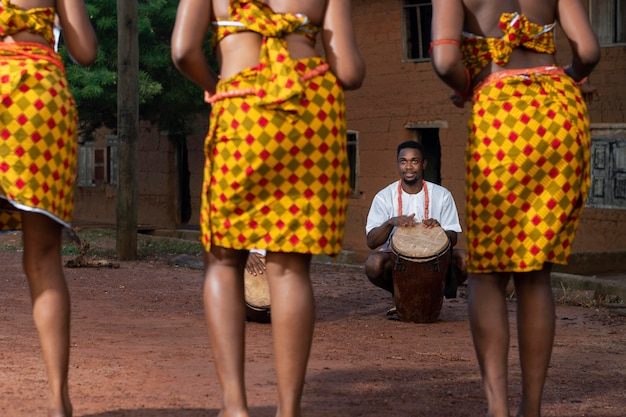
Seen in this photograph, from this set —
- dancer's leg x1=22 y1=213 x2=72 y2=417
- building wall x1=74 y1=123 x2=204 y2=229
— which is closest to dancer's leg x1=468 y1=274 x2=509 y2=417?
dancer's leg x1=22 y1=213 x2=72 y2=417

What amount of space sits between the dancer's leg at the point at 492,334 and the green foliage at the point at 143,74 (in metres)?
11.4

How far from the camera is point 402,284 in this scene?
8250mm

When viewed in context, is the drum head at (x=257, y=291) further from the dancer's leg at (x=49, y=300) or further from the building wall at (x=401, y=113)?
the building wall at (x=401, y=113)

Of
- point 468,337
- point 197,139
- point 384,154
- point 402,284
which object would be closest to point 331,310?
point 402,284

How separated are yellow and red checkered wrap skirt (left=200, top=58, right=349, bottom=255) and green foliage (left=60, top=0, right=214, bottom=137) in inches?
450

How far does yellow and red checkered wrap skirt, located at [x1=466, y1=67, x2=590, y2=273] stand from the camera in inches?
165

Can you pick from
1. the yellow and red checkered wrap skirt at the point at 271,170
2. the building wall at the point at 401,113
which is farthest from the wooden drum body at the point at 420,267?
the building wall at the point at 401,113

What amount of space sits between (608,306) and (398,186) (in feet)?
7.96

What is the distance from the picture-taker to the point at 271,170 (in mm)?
3947

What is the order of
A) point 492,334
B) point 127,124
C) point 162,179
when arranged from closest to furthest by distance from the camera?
point 492,334, point 127,124, point 162,179

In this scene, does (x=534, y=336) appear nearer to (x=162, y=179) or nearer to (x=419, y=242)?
(x=419, y=242)

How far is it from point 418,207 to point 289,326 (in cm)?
456

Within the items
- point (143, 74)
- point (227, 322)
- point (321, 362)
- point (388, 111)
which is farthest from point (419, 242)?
point (388, 111)

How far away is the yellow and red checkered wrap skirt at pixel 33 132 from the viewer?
3982 millimetres
